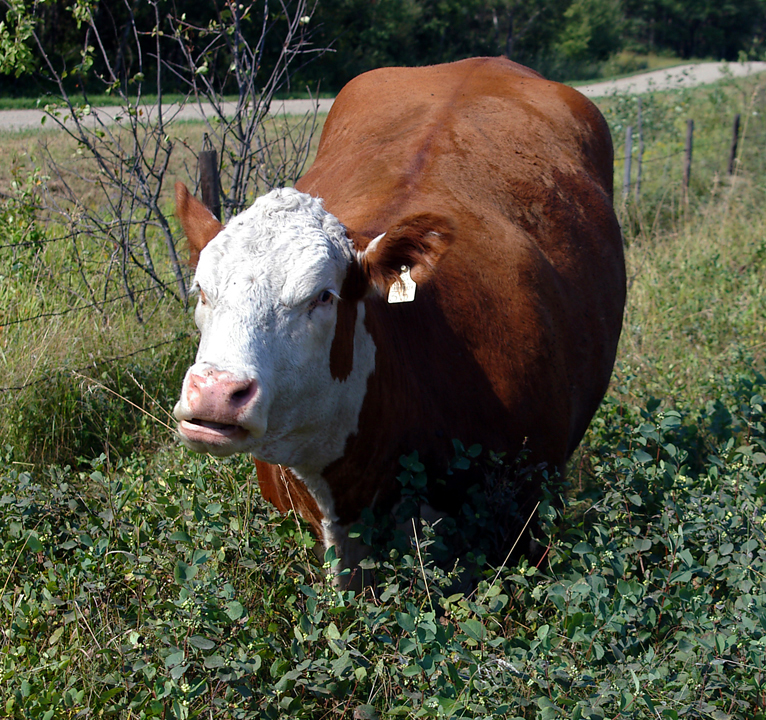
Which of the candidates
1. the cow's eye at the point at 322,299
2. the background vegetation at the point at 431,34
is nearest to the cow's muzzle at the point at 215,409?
the cow's eye at the point at 322,299

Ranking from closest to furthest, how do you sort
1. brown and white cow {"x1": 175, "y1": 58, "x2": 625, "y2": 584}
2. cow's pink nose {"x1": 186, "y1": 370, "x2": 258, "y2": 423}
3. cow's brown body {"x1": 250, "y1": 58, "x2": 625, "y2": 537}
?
cow's pink nose {"x1": 186, "y1": 370, "x2": 258, "y2": 423} < brown and white cow {"x1": 175, "y1": 58, "x2": 625, "y2": 584} < cow's brown body {"x1": 250, "y1": 58, "x2": 625, "y2": 537}

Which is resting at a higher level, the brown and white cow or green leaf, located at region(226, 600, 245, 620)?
the brown and white cow

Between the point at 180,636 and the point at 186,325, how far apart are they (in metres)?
2.97

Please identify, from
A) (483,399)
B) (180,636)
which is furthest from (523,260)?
(180,636)

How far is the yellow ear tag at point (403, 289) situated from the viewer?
8.63ft

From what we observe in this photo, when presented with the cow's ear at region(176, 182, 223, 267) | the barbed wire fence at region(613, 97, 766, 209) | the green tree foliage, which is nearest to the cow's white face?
the cow's ear at region(176, 182, 223, 267)

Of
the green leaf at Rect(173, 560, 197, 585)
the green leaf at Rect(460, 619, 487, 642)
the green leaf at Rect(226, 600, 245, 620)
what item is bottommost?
the green leaf at Rect(460, 619, 487, 642)

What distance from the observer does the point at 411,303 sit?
2936 millimetres

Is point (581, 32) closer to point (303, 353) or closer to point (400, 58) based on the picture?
point (400, 58)

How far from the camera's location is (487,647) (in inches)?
90.8

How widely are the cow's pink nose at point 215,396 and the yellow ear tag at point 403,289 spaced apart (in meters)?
0.82

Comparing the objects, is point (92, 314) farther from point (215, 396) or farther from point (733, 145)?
point (733, 145)

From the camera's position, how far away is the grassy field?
2152mm

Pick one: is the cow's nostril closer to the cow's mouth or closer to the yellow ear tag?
the cow's mouth
